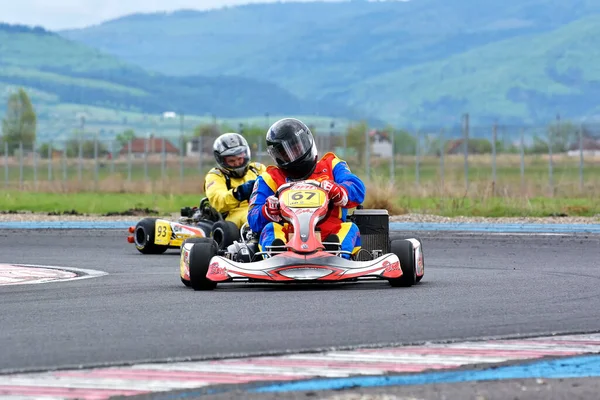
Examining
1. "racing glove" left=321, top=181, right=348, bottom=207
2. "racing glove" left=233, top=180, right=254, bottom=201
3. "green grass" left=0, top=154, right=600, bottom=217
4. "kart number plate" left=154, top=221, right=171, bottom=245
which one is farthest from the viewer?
"green grass" left=0, top=154, right=600, bottom=217

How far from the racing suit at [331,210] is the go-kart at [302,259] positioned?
10cm

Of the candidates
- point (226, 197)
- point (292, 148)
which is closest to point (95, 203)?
point (226, 197)

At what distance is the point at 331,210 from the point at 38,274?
10.8 feet

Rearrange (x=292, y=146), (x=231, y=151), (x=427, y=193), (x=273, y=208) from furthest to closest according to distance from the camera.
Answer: (x=427, y=193), (x=231, y=151), (x=292, y=146), (x=273, y=208)

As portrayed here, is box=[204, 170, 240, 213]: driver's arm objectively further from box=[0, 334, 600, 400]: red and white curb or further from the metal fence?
the metal fence

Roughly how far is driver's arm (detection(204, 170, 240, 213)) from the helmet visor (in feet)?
12.9

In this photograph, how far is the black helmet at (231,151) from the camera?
1592 cm

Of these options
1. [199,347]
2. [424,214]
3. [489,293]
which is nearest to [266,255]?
[489,293]

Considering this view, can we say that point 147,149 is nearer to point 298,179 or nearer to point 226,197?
point 226,197

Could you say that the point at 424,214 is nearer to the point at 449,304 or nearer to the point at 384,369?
the point at 449,304

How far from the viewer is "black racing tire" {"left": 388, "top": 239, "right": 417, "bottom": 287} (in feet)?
36.1

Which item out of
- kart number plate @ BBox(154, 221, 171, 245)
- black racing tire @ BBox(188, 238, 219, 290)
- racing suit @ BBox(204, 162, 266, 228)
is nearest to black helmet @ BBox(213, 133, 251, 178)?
racing suit @ BBox(204, 162, 266, 228)

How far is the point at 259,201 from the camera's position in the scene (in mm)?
11711

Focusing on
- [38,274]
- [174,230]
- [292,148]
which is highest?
[292,148]
